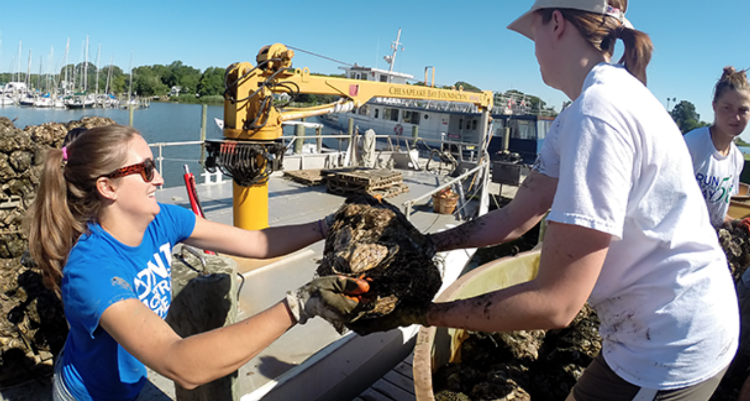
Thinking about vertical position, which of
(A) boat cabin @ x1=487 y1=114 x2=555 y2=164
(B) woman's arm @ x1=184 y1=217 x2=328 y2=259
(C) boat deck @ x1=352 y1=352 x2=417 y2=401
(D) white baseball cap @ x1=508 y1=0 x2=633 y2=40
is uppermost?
(A) boat cabin @ x1=487 y1=114 x2=555 y2=164

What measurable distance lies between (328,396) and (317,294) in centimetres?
221

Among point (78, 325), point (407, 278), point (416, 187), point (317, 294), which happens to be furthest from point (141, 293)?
point (416, 187)

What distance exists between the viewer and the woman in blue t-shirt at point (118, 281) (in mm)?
1250

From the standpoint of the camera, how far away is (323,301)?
131 cm

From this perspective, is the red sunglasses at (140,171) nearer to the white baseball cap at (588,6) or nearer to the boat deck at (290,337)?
the boat deck at (290,337)

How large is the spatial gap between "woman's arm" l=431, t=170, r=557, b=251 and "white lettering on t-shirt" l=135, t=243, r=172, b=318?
1.21 metres

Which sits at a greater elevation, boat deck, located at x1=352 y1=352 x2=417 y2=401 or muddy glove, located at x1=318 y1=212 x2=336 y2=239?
muddy glove, located at x1=318 y1=212 x2=336 y2=239

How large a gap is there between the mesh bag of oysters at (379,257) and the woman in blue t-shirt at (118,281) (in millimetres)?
163

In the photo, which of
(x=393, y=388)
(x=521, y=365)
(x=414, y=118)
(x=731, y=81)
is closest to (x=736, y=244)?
(x=731, y=81)

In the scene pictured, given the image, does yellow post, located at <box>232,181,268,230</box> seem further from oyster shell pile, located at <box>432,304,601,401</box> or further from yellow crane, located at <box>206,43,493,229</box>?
oyster shell pile, located at <box>432,304,601,401</box>

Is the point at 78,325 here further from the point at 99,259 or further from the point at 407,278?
the point at 407,278

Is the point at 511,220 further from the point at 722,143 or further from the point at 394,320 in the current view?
the point at 722,143

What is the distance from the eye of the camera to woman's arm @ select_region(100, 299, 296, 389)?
1.22 m

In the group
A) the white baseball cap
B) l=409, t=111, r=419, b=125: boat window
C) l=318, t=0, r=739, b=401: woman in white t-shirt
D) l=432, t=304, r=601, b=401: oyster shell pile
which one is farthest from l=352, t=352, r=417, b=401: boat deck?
l=409, t=111, r=419, b=125: boat window
